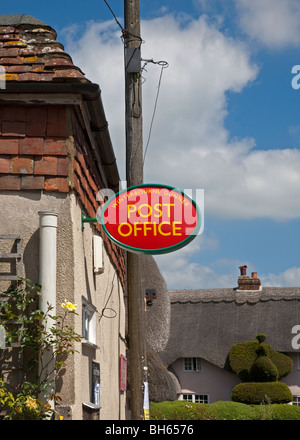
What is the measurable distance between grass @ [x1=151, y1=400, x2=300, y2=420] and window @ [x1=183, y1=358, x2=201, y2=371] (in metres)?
8.67

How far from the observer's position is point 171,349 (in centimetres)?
3528

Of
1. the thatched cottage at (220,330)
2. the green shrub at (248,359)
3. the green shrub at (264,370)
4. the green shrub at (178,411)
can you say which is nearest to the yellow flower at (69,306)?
the green shrub at (178,411)

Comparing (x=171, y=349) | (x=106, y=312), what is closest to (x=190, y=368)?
(x=171, y=349)

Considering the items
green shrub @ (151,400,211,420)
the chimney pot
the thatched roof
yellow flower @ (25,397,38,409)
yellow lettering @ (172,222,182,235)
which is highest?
the chimney pot

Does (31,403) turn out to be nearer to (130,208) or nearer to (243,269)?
(130,208)

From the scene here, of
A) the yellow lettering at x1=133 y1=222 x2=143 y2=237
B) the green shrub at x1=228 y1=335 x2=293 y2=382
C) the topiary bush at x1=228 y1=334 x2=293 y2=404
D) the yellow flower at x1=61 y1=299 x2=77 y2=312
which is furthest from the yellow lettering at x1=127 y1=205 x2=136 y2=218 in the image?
the green shrub at x1=228 y1=335 x2=293 y2=382

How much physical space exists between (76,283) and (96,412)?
203 cm

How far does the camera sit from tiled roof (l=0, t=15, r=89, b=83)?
7070 millimetres

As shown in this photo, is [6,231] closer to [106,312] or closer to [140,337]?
[140,337]

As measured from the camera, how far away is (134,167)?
25.9ft

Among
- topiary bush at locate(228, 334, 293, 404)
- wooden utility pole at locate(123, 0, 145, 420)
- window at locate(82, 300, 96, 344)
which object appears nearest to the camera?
wooden utility pole at locate(123, 0, 145, 420)

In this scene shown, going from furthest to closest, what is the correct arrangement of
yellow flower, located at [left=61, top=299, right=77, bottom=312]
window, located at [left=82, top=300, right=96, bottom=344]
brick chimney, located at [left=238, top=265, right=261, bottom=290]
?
brick chimney, located at [left=238, top=265, right=261, bottom=290] < window, located at [left=82, top=300, right=96, bottom=344] < yellow flower, located at [left=61, top=299, right=77, bottom=312]

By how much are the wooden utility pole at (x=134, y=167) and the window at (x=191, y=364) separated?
92.3 feet

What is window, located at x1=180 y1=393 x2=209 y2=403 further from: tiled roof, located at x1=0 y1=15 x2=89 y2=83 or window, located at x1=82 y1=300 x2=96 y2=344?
tiled roof, located at x1=0 y1=15 x2=89 y2=83
